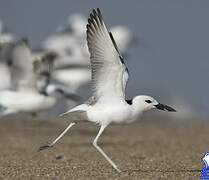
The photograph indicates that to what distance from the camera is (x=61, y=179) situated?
9.19 meters

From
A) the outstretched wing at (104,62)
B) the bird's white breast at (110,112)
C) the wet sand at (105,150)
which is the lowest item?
the wet sand at (105,150)

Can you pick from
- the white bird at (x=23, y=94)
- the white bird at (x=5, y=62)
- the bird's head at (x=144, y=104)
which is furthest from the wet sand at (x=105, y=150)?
the white bird at (x=5, y=62)

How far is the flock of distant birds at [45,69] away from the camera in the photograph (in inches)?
599

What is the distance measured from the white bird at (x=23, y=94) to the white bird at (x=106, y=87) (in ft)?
15.3

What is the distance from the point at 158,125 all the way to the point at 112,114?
1176cm

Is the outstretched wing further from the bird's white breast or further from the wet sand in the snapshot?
the wet sand

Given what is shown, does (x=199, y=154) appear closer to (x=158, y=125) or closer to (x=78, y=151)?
(x=78, y=151)

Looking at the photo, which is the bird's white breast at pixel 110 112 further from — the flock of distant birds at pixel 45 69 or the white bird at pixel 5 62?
the white bird at pixel 5 62

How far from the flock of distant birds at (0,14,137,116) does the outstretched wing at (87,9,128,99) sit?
14.2ft

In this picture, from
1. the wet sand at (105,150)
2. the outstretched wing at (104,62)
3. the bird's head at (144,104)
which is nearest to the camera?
the wet sand at (105,150)

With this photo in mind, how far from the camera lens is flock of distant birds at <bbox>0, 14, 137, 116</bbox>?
15227 millimetres

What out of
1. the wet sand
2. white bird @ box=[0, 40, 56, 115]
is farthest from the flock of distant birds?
the wet sand

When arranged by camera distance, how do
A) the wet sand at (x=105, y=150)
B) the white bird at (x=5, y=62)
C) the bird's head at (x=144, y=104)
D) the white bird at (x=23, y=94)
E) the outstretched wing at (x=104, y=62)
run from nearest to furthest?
1. the wet sand at (x=105, y=150)
2. the outstretched wing at (x=104, y=62)
3. the bird's head at (x=144, y=104)
4. the white bird at (x=23, y=94)
5. the white bird at (x=5, y=62)

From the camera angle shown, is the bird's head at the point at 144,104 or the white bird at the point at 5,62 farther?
the white bird at the point at 5,62
